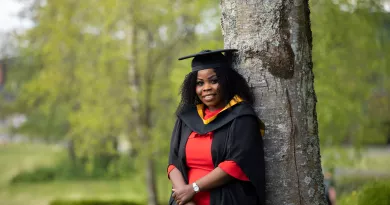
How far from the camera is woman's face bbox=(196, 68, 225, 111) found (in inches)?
123

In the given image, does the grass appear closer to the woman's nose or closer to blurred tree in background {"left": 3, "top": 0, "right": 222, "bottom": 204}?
blurred tree in background {"left": 3, "top": 0, "right": 222, "bottom": 204}

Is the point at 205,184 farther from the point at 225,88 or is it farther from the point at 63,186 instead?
the point at 63,186

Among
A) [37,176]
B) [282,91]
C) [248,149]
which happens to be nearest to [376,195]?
[282,91]

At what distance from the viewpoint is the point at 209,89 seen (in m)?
3.13

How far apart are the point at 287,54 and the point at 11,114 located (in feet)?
80.7

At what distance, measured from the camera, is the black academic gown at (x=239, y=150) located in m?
2.94

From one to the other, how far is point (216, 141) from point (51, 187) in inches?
857

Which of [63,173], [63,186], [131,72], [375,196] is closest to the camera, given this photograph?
[375,196]

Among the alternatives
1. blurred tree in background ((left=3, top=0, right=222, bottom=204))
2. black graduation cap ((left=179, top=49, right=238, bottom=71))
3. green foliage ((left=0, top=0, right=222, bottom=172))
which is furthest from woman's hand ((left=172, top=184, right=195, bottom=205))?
blurred tree in background ((left=3, top=0, right=222, bottom=204))

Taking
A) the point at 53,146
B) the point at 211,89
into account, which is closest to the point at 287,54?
the point at 211,89

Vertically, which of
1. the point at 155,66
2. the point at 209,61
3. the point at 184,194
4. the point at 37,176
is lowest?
the point at 37,176

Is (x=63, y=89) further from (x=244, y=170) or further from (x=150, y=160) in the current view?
(x=244, y=170)

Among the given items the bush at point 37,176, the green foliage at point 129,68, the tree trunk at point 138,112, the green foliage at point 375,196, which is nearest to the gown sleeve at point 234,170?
the green foliage at point 375,196

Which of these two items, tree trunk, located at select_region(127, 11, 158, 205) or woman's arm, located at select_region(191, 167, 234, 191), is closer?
woman's arm, located at select_region(191, 167, 234, 191)
